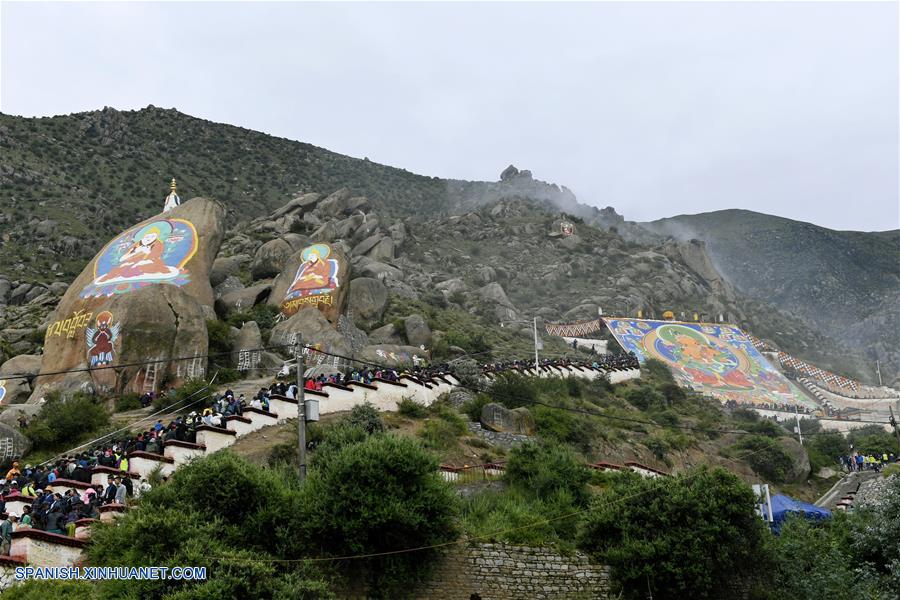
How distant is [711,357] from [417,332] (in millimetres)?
32379

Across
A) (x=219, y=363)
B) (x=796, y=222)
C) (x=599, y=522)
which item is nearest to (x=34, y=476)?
(x=599, y=522)

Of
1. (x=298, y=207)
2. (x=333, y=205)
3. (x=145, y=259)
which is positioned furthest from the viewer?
(x=333, y=205)

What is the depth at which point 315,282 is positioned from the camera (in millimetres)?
41781

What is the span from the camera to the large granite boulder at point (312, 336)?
3559 cm

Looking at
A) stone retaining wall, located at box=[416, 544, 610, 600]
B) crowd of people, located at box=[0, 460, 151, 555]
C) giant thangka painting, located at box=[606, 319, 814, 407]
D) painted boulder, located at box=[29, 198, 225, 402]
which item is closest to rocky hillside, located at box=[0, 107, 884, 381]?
painted boulder, located at box=[29, 198, 225, 402]

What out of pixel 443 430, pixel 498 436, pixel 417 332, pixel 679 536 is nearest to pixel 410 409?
pixel 443 430

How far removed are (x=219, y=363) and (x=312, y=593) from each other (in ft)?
71.8

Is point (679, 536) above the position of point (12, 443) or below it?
below

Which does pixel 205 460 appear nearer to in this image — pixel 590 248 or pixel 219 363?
pixel 219 363

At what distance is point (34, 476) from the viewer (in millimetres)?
19141

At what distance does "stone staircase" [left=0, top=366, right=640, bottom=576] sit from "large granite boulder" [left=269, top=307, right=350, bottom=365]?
16.9ft

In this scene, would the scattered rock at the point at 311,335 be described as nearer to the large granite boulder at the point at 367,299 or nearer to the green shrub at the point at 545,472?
the large granite boulder at the point at 367,299

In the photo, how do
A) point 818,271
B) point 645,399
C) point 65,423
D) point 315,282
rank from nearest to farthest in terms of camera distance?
point 65,423
point 315,282
point 645,399
point 818,271

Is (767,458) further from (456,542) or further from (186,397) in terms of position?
(186,397)
